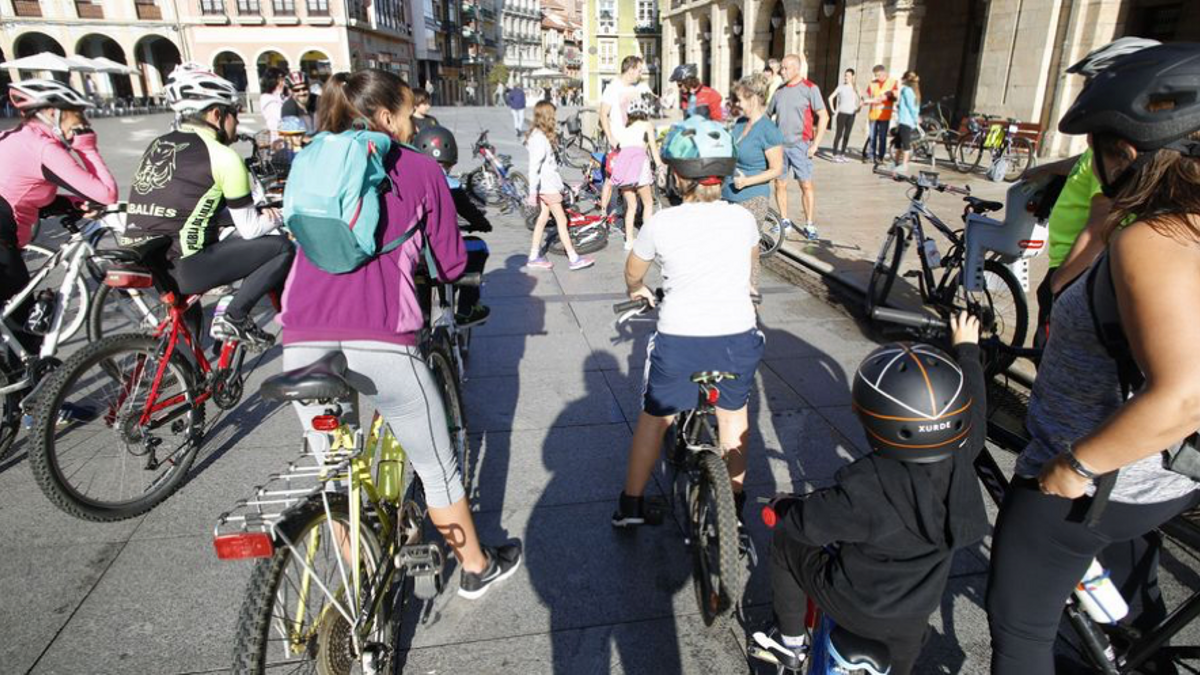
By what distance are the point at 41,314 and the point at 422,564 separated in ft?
10.8

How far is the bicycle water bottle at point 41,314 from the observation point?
3951 millimetres

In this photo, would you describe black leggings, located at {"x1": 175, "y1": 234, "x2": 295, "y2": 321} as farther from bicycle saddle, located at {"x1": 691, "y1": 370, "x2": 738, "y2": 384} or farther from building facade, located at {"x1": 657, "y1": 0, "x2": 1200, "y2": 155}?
building facade, located at {"x1": 657, "y1": 0, "x2": 1200, "y2": 155}

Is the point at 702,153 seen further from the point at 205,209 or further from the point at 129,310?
the point at 129,310

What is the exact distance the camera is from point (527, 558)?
3010 millimetres

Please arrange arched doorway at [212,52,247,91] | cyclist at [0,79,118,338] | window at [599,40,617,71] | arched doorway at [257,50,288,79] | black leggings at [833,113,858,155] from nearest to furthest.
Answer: cyclist at [0,79,118,338]
black leggings at [833,113,858,155]
arched doorway at [257,50,288,79]
arched doorway at [212,52,247,91]
window at [599,40,617,71]

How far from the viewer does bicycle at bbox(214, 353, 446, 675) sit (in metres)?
1.81

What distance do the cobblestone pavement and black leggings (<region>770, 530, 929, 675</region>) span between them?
0.49 metres

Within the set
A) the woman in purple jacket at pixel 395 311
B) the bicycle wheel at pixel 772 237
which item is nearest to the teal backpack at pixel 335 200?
the woman in purple jacket at pixel 395 311

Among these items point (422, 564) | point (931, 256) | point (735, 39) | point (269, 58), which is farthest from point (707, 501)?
point (269, 58)

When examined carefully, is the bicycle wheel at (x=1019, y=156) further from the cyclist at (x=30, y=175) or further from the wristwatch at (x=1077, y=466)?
the cyclist at (x=30, y=175)

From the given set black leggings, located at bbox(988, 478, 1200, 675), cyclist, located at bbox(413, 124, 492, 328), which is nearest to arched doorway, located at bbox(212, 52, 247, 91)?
cyclist, located at bbox(413, 124, 492, 328)

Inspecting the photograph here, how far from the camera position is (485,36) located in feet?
321

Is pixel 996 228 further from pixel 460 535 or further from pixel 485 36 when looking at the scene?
pixel 485 36

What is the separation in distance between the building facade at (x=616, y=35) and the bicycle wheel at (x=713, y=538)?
61.0 metres
